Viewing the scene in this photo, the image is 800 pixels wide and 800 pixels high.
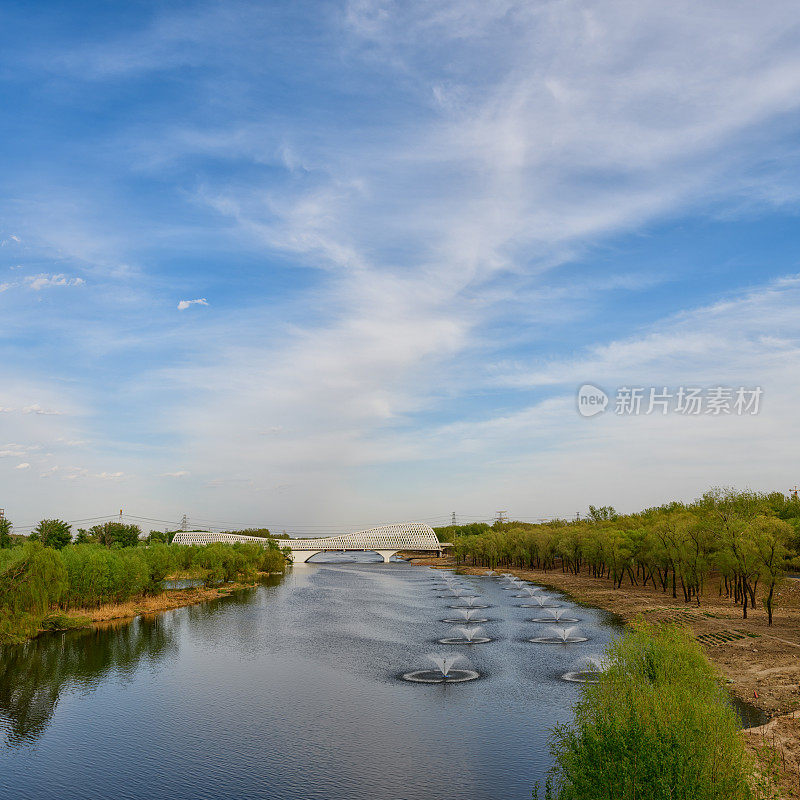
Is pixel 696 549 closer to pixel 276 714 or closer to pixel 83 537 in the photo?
pixel 276 714

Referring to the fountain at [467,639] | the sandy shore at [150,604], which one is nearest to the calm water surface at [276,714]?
the fountain at [467,639]

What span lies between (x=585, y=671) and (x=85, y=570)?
58146mm

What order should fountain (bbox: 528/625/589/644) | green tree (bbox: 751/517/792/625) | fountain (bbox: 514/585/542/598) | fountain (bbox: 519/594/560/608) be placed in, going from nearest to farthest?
green tree (bbox: 751/517/792/625) → fountain (bbox: 528/625/589/644) → fountain (bbox: 519/594/560/608) → fountain (bbox: 514/585/542/598)

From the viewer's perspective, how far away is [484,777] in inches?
1121

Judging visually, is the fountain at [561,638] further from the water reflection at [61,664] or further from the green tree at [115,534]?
the green tree at [115,534]

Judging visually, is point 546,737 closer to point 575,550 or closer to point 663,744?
point 663,744

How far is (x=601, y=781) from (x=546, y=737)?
1643 cm

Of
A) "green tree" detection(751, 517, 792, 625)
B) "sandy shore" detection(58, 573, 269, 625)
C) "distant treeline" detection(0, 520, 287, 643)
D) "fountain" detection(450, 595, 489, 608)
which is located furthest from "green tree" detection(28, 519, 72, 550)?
"green tree" detection(751, 517, 792, 625)

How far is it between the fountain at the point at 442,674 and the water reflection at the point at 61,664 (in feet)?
75.0

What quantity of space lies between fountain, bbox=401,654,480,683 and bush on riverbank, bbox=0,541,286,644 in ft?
100

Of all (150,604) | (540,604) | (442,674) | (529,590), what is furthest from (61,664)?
(529,590)

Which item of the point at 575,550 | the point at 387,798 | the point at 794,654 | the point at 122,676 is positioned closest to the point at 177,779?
the point at 387,798

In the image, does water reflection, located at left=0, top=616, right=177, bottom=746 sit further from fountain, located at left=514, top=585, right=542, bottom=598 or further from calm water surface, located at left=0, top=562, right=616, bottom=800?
fountain, located at left=514, top=585, right=542, bottom=598

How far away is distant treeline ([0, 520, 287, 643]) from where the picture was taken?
1906 inches
